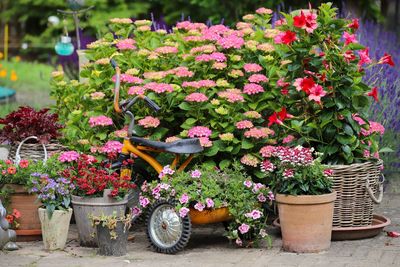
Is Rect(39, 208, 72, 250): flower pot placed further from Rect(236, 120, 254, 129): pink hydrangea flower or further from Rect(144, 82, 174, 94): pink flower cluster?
Rect(236, 120, 254, 129): pink hydrangea flower

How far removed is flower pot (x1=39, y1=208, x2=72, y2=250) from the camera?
646cm

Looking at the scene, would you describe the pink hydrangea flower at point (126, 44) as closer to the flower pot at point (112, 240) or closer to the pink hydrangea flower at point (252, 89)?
the pink hydrangea flower at point (252, 89)

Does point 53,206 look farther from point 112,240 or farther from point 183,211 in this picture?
point 183,211

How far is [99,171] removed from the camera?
6.52 meters

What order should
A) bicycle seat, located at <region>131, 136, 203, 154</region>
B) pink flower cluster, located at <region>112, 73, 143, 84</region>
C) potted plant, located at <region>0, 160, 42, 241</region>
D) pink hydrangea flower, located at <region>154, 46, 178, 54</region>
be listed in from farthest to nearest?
pink hydrangea flower, located at <region>154, 46, 178, 54</region> < pink flower cluster, located at <region>112, 73, 143, 84</region> < potted plant, located at <region>0, 160, 42, 241</region> < bicycle seat, located at <region>131, 136, 203, 154</region>

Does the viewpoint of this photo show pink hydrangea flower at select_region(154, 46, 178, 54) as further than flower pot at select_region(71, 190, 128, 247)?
Yes

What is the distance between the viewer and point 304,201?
6.22 metres

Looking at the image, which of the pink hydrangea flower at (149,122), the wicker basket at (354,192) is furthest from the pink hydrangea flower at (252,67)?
the wicker basket at (354,192)

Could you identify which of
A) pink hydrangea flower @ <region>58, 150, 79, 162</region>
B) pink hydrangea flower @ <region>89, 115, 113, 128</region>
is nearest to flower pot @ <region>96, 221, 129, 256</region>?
pink hydrangea flower @ <region>58, 150, 79, 162</region>

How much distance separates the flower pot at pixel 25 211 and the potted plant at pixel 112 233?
71 centimetres

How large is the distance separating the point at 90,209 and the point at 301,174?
161 cm

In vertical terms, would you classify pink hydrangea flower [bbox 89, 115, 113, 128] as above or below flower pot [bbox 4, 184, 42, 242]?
above

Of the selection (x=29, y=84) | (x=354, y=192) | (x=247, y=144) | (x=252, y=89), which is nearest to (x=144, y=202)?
(x=247, y=144)

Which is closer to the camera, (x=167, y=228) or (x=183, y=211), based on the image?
(x=183, y=211)
